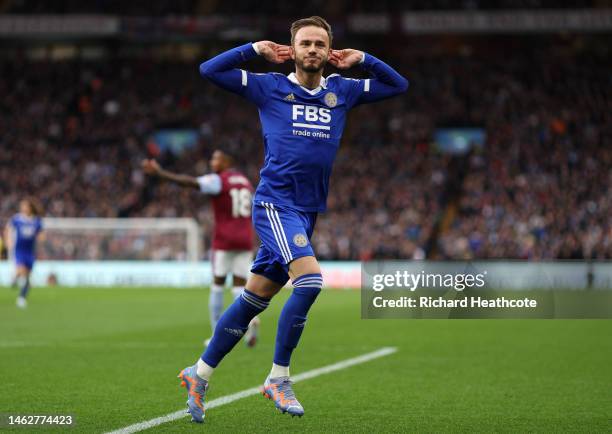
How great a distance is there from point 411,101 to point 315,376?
3209 centimetres

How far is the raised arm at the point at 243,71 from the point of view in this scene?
20.8 ft

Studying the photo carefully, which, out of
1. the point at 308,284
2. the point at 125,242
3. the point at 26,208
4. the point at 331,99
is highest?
the point at 331,99

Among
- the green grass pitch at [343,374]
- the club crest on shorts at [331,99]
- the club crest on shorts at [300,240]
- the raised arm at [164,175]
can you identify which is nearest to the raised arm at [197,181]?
the raised arm at [164,175]

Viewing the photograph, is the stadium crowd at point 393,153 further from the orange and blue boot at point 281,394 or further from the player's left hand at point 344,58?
the orange and blue boot at point 281,394

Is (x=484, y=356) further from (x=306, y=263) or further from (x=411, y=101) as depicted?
(x=411, y=101)

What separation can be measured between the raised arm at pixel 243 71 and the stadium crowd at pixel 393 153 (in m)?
23.9

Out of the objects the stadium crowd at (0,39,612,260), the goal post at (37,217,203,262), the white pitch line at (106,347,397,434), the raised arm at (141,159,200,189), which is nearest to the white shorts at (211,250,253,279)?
the raised arm at (141,159,200,189)

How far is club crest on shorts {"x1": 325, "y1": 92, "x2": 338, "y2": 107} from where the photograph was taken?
21.5 ft

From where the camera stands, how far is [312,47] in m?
6.30

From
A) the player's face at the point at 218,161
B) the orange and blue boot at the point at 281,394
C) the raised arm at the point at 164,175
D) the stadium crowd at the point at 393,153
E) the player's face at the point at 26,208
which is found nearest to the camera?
the orange and blue boot at the point at 281,394

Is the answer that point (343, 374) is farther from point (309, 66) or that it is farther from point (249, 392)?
point (309, 66)

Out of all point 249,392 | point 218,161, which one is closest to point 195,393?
point 249,392

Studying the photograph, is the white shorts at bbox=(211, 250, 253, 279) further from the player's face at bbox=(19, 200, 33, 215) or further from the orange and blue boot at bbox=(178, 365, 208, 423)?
the player's face at bbox=(19, 200, 33, 215)

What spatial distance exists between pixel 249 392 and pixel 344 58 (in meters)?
2.91
